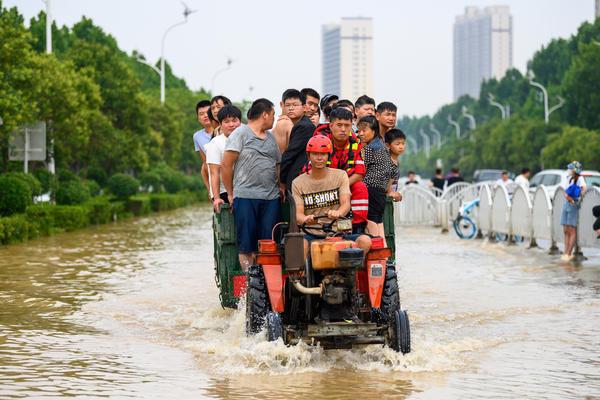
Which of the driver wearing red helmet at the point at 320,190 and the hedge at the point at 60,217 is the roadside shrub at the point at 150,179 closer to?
the hedge at the point at 60,217

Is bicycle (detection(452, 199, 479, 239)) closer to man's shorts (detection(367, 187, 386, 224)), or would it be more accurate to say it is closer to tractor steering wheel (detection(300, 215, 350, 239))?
man's shorts (detection(367, 187, 386, 224))

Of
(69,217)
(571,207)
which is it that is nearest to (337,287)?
(571,207)

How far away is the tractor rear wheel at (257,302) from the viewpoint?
9672 mm

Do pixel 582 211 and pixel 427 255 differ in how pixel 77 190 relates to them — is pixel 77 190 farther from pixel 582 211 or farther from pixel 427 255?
pixel 582 211

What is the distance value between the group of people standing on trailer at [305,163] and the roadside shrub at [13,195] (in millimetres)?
13623

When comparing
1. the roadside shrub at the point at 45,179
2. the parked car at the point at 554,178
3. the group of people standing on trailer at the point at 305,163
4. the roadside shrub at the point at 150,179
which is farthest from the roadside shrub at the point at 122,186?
the group of people standing on trailer at the point at 305,163

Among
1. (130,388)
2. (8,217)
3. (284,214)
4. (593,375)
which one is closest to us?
(130,388)

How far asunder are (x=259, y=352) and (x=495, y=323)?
3699 millimetres

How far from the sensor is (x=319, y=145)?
9367 mm

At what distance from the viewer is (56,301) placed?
1417 cm

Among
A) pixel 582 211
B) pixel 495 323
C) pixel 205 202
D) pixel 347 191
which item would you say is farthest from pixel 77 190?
pixel 205 202

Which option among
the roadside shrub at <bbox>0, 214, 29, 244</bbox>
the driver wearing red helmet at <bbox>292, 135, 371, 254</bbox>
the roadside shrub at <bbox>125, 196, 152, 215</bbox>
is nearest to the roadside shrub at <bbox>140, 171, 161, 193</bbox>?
the roadside shrub at <bbox>125, 196, 152, 215</bbox>

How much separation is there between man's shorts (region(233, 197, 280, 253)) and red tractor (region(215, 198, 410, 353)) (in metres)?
0.91

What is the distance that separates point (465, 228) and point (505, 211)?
254 cm
